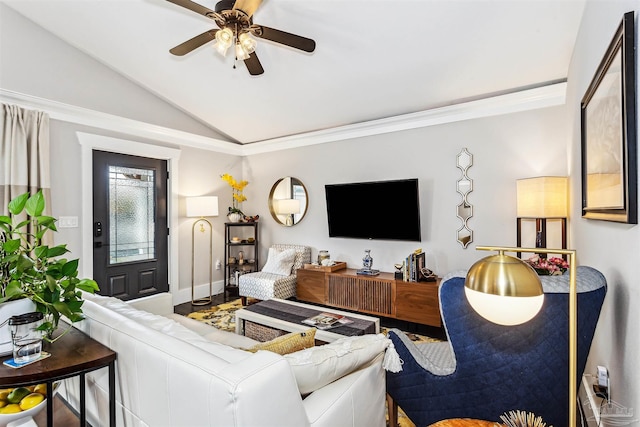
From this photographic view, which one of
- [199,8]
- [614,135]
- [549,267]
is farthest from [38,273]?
[549,267]

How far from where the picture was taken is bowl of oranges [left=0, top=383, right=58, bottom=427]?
3.75 feet

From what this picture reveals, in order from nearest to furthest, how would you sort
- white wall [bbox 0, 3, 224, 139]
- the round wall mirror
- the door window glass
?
white wall [bbox 0, 3, 224, 139]
the door window glass
the round wall mirror

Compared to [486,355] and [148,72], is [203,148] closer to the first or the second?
[148,72]

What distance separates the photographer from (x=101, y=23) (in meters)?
3.12

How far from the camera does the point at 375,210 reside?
3906 millimetres

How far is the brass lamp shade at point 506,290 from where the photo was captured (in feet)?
2.99

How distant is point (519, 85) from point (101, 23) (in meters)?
4.06

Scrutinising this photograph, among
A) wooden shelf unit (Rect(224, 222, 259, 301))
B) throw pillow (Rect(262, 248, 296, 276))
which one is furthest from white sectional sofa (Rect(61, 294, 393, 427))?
wooden shelf unit (Rect(224, 222, 259, 301))

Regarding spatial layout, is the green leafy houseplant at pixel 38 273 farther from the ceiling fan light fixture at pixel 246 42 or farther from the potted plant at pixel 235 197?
the potted plant at pixel 235 197

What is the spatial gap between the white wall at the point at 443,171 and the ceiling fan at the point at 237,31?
201 centimetres

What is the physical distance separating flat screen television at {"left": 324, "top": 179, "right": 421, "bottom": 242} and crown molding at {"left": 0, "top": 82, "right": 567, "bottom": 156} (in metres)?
0.74

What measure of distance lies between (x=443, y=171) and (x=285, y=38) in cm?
227

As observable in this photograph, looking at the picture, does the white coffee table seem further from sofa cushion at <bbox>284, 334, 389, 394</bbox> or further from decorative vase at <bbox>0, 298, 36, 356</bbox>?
decorative vase at <bbox>0, 298, 36, 356</bbox>

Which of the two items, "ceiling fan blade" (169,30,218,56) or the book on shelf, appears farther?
the book on shelf
